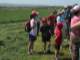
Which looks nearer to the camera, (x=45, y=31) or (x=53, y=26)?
(x=53, y=26)

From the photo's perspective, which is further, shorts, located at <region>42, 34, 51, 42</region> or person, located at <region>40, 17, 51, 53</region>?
shorts, located at <region>42, 34, 51, 42</region>

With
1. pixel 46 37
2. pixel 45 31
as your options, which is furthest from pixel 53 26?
pixel 46 37

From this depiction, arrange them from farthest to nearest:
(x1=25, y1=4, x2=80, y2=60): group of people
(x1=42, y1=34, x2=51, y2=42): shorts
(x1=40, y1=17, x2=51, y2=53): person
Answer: (x1=42, y1=34, x2=51, y2=42): shorts
(x1=40, y1=17, x2=51, y2=53): person
(x1=25, y1=4, x2=80, y2=60): group of people

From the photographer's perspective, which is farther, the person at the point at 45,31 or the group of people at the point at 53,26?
the person at the point at 45,31

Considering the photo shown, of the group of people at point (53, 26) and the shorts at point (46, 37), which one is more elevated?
the group of people at point (53, 26)

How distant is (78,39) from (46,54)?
9.46 meters

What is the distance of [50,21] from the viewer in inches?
627

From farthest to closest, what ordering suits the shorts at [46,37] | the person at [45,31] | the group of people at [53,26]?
the shorts at [46,37]
the person at [45,31]
the group of people at [53,26]

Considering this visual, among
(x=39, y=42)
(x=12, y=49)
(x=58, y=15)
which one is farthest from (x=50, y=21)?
Answer: (x=39, y=42)

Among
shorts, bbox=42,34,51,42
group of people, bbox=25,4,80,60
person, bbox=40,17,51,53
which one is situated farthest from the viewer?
shorts, bbox=42,34,51,42

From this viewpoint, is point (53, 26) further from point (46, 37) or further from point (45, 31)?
point (46, 37)

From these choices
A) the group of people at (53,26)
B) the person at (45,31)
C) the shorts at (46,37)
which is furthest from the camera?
the shorts at (46,37)

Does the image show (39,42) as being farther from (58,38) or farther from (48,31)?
(58,38)

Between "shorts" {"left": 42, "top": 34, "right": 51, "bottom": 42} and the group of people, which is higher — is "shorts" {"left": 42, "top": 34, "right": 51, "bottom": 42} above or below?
below
